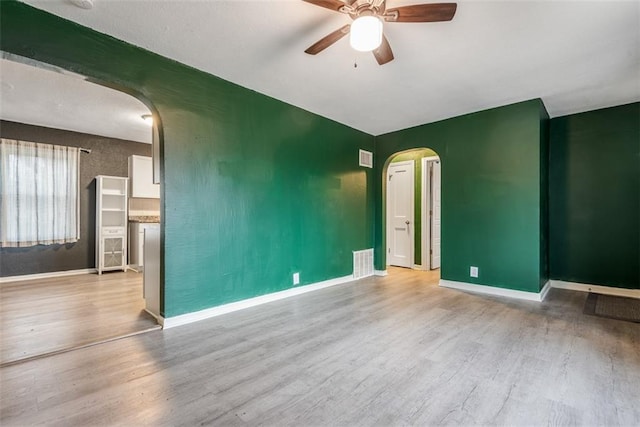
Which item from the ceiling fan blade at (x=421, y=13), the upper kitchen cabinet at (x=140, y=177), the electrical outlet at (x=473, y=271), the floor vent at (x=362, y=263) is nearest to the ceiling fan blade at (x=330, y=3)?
the ceiling fan blade at (x=421, y=13)

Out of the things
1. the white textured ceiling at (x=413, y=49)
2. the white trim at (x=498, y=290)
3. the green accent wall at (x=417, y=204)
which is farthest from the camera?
the green accent wall at (x=417, y=204)

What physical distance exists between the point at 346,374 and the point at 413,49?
2.59m

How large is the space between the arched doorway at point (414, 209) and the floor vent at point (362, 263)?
55 cm

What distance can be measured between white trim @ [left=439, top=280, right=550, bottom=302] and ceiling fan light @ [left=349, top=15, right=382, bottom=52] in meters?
3.40

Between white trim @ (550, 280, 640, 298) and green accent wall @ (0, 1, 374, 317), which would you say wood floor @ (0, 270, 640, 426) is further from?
white trim @ (550, 280, 640, 298)

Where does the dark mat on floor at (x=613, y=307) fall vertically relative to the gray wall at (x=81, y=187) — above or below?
below

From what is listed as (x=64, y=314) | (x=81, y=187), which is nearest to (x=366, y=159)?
(x=64, y=314)

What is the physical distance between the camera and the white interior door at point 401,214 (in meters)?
5.61

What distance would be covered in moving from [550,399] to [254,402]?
164 centimetres

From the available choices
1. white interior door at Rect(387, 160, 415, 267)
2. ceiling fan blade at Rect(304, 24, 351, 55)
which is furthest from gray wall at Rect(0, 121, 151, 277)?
white interior door at Rect(387, 160, 415, 267)

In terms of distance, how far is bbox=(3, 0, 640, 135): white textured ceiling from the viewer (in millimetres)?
1993

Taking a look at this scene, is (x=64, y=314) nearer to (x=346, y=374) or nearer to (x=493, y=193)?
(x=346, y=374)

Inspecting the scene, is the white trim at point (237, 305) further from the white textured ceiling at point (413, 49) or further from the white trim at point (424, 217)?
the white textured ceiling at point (413, 49)

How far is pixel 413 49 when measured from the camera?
2420 mm
